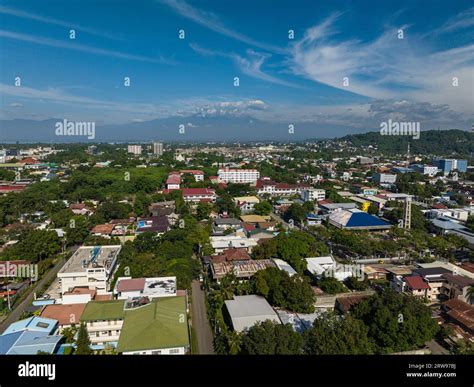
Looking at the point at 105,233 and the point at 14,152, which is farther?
the point at 14,152

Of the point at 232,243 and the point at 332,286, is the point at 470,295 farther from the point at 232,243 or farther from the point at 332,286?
the point at 232,243

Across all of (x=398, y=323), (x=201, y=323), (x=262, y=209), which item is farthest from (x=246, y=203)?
(x=398, y=323)

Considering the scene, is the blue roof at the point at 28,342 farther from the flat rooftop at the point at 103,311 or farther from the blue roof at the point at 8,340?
the flat rooftop at the point at 103,311

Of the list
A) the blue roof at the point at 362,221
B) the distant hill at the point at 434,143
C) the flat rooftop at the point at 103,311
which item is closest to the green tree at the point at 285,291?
the flat rooftop at the point at 103,311

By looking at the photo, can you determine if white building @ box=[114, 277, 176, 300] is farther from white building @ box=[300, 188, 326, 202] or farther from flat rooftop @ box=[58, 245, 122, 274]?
white building @ box=[300, 188, 326, 202]
